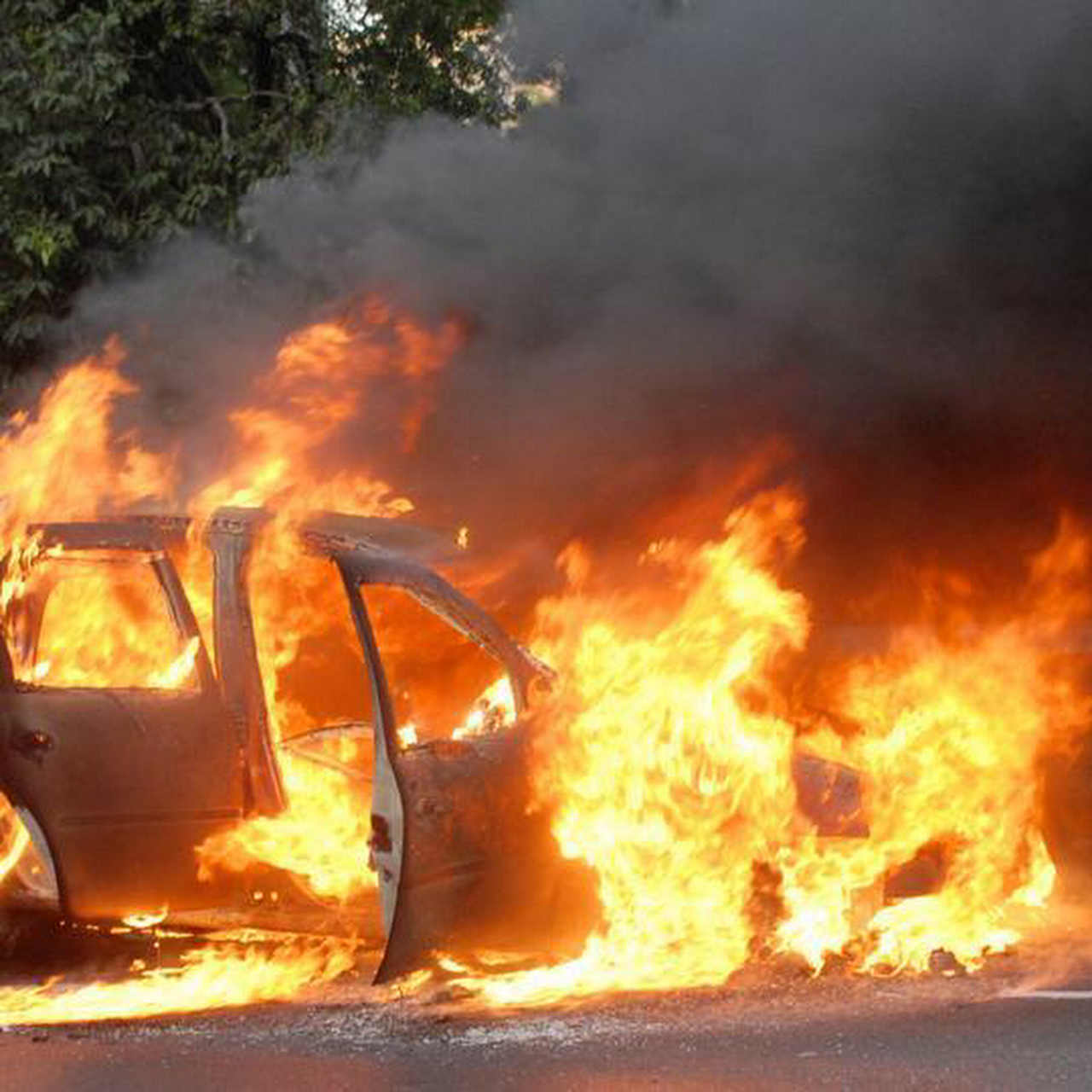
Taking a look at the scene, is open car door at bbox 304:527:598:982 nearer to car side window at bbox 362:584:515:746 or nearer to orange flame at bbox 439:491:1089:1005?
car side window at bbox 362:584:515:746

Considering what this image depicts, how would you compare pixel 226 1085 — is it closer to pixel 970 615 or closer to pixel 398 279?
pixel 398 279

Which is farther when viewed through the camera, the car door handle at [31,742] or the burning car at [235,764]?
the car door handle at [31,742]

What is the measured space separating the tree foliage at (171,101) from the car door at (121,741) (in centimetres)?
447

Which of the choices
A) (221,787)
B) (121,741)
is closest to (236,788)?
(221,787)

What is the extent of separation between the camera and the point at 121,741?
5.74 m

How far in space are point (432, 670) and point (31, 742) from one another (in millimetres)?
1417

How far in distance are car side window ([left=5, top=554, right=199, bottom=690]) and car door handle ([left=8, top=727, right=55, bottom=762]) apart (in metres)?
0.23

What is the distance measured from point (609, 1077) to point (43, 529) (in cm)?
269

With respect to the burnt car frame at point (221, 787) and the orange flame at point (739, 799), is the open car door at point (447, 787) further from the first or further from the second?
the orange flame at point (739, 799)

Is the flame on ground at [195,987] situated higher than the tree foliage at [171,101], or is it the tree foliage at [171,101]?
the tree foliage at [171,101]

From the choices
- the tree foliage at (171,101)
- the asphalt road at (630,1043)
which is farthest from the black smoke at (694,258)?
the asphalt road at (630,1043)

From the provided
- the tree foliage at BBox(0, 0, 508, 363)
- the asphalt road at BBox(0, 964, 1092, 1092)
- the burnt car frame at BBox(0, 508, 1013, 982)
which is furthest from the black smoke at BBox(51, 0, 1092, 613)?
the asphalt road at BBox(0, 964, 1092, 1092)

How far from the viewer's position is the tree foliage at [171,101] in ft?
33.0

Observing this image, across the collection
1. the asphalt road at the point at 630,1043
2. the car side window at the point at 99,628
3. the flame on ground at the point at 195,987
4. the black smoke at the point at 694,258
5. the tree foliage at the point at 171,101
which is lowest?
the asphalt road at the point at 630,1043
